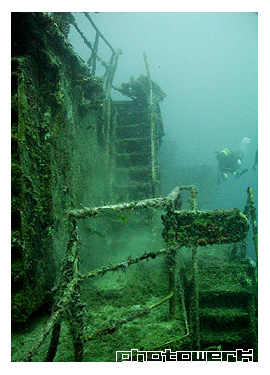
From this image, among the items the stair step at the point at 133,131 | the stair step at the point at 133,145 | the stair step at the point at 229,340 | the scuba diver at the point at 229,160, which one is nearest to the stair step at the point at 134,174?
the stair step at the point at 133,145

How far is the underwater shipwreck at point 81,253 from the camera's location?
6.37 feet

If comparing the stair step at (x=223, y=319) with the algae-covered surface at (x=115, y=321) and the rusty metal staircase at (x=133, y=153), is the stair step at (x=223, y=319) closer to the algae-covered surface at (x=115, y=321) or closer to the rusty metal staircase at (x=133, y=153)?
the algae-covered surface at (x=115, y=321)

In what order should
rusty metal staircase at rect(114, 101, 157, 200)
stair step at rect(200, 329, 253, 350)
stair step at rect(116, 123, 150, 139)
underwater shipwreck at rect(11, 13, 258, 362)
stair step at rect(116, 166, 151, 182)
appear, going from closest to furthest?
underwater shipwreck at rect(11, 13, 258, 362) → stair step at rect(200, 329, 253, 350) → rusty metal staircase at rect(114, 101, 157, 200) → stair step at rect(116, 166, 151, 182) → stair step at rect(116, 123, 150, 139)

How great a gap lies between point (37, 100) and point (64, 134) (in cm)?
73

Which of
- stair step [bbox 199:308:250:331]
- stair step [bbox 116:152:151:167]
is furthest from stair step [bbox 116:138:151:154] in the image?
stair step [bbox 199:308:250:331]

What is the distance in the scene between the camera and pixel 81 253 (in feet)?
11.9

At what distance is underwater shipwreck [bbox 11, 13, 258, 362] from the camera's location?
1.94 metres

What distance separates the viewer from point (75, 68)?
12.2 ft

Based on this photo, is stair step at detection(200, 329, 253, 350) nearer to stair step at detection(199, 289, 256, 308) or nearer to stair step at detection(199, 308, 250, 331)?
stair step at detection(199, 308, 250, 331)

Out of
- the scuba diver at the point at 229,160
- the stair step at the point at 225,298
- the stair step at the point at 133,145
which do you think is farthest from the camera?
the scuba diver at the point at 229,160

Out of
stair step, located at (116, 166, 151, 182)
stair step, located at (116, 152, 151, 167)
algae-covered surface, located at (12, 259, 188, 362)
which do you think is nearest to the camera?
algae-covered surface, located at (12, 259, 188, 362)
